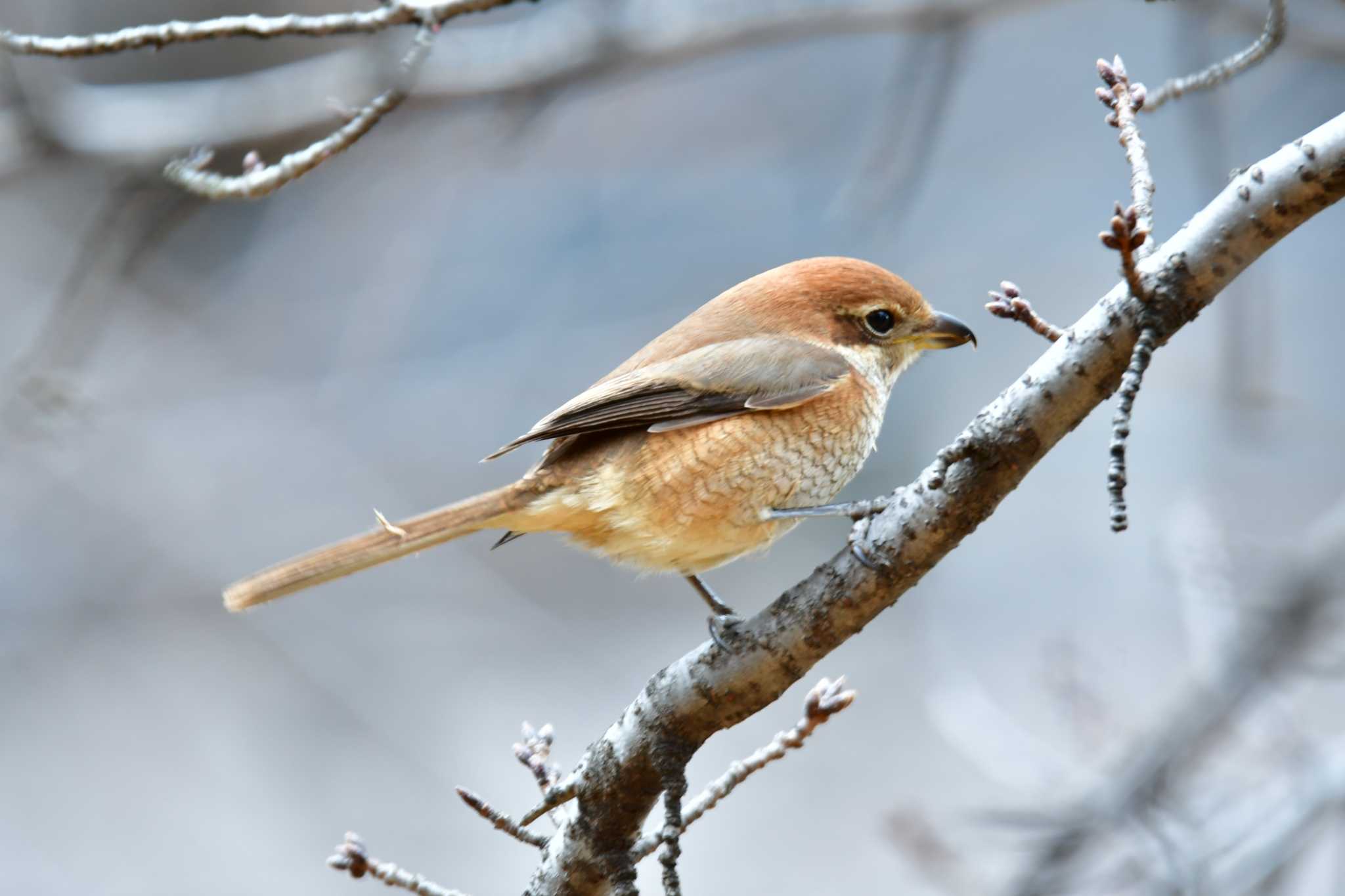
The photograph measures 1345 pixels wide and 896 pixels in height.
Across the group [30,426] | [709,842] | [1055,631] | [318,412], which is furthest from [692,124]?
[30,426]

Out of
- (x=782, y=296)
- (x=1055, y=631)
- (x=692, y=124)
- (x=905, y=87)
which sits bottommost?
(x=782, y=296)

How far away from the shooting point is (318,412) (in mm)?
7094

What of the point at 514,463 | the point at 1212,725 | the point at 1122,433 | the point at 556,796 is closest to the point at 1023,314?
the point at 1122,433

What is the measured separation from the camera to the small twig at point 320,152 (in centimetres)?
249

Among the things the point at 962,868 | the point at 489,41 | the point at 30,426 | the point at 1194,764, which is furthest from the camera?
the point at 489,41

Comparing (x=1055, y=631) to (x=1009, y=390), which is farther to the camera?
(x=1055, y=631)

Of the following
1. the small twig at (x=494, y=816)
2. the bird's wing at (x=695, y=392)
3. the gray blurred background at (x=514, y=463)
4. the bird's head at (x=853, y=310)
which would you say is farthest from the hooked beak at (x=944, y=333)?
the gray blurred background at (x=514, y=463)

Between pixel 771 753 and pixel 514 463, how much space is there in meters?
4.68

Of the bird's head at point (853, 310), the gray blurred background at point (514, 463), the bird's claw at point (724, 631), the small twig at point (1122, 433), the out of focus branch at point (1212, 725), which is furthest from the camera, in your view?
the gray blurred background at point (514, 463)

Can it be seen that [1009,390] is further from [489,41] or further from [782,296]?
[489,41]

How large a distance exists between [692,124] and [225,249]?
300cm

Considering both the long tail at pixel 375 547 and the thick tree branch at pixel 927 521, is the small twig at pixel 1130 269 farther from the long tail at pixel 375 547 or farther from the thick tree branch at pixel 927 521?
the long tail at pixel 375 547

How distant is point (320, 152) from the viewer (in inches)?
100

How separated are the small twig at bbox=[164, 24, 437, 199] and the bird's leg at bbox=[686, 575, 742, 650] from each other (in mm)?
1146
